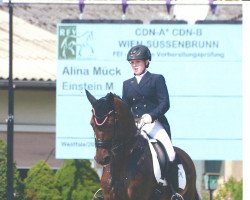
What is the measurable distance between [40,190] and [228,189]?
3.87 metres

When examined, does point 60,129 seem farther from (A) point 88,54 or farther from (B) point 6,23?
(B) point 6,23

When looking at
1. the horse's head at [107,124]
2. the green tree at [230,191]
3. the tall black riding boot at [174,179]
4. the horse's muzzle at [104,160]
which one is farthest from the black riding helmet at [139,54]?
the green tree at [230,191]

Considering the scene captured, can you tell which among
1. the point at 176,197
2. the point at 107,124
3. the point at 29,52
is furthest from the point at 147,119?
the point at 29,52

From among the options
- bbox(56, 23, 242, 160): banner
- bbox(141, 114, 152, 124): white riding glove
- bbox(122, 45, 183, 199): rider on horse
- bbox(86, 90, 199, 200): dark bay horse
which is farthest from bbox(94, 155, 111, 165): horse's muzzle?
bbox(56, 23, 242, 160): banner

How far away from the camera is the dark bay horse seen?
1072 cm

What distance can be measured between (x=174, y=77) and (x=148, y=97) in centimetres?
775

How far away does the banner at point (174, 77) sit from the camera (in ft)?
63.4

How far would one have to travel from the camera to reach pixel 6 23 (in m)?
24.0

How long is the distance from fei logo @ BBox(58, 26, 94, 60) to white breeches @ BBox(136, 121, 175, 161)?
7.50 m

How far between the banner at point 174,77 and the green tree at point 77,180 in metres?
1.05

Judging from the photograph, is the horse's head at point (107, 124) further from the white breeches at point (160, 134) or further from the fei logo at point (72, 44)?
the fei logo at point (72, 44)

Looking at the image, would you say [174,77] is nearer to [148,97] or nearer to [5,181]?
[5,181]

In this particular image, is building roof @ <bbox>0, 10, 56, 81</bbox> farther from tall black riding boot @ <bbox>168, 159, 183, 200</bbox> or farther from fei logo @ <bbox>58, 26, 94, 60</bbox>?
tall black riding boot @ <bbox>168, 159, 183, 200</bbox>

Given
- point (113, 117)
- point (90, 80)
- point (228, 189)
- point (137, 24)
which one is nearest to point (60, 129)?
point (90, 80)
